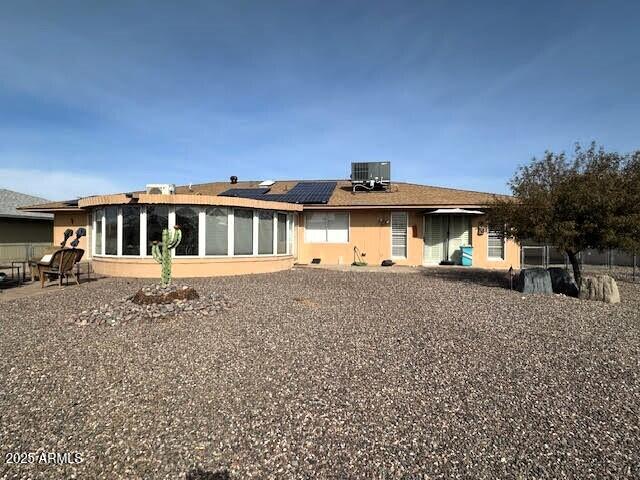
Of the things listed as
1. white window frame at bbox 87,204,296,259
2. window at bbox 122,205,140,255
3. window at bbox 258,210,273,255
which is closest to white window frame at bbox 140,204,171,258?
white window frame at bbox 87,204,296,259

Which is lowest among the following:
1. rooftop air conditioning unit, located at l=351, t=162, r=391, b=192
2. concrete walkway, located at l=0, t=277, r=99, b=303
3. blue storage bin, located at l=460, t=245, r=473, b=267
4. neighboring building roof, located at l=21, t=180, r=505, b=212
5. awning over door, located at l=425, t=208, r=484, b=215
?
concrete walkway, located at l=0, t=277, r=99, b=303

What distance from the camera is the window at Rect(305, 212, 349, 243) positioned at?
17766 mm

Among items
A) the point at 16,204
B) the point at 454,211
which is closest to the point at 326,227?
the point at 454,211

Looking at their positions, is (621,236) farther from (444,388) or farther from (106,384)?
(106,384)

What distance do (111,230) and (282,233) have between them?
6.08 metres

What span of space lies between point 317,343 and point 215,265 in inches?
317

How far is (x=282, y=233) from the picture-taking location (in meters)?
15.7

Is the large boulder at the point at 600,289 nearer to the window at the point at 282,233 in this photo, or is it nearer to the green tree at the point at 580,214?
the green tree at the point at 580,214

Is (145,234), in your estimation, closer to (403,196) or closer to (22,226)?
(403,196)

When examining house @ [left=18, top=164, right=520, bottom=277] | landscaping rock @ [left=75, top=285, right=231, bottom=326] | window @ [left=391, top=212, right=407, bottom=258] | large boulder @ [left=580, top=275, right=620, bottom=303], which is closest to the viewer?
landscaping rock @ [left=75, top=285, right=231, bottom=326]

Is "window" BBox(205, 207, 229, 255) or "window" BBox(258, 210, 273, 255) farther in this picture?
"window" BBox(258, 210, 273, 255)

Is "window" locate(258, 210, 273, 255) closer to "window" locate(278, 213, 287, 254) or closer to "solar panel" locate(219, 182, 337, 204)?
"window" locate(278, 213, 287, 254)

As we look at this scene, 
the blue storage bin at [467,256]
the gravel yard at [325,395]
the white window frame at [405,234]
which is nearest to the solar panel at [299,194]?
the white window frame at [405,234]

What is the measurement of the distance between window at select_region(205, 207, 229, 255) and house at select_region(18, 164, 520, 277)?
33 mm
